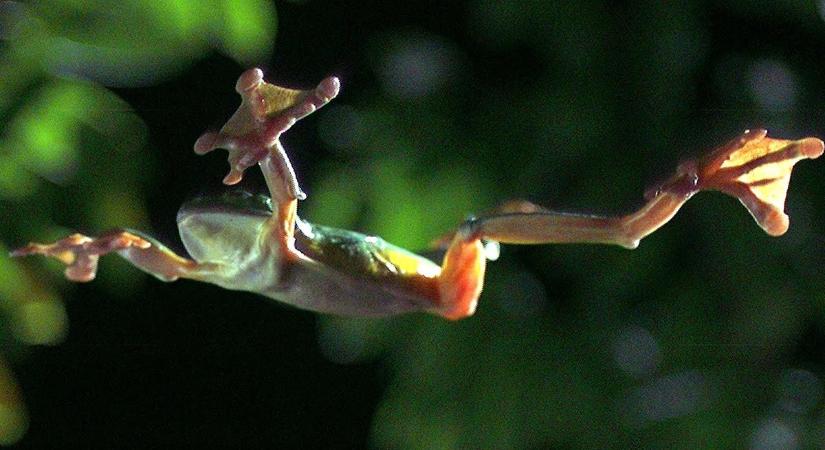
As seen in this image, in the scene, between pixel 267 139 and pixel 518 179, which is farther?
pixel 518 179

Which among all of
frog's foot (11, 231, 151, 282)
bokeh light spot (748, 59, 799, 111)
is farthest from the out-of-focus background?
frog's foot (11, 231, 151, 282)

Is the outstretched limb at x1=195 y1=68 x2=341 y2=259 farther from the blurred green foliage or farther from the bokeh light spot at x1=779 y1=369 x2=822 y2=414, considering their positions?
the bokeh light spot at x1=779 y1=369 x2=822 y2=414

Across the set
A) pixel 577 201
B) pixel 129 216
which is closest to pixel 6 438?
pixel 129 216

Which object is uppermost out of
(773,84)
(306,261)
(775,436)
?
(773,84)

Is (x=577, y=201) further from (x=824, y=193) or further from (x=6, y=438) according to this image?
(x=6, y=438)

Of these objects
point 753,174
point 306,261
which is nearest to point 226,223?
point 306,261

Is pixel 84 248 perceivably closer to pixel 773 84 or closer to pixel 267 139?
pixel 267 139
